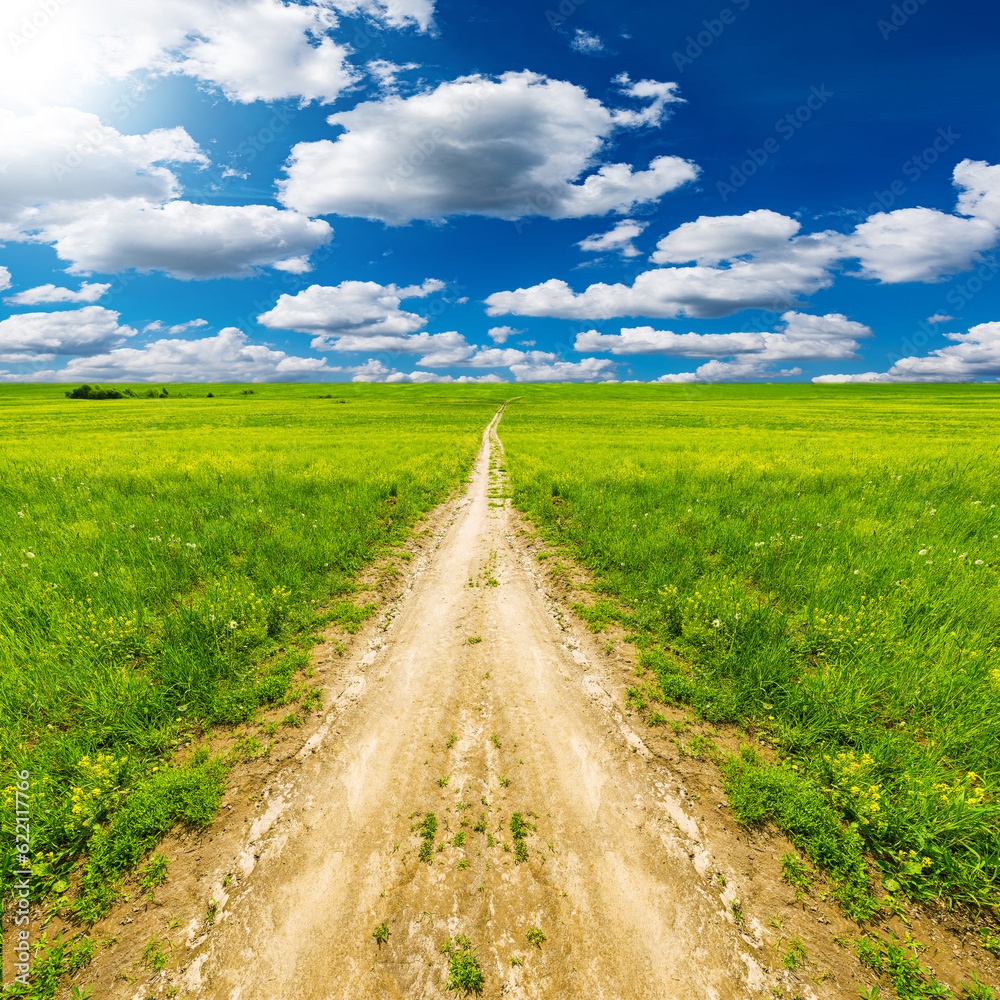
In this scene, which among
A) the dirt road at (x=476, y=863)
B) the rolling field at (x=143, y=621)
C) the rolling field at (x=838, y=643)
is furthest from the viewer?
the rolling field at (x=143, y=621)

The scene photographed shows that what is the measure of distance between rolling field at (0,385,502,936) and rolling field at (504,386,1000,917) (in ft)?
17.7

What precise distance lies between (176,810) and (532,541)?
9.11m

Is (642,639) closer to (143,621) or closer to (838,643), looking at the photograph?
(838,643)

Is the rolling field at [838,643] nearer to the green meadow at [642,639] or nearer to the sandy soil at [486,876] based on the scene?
the green meadow at [642,639]

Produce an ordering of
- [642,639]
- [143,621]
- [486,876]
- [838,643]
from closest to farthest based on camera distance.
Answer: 1. [486,876]
2. [838,643]
3. [143,621]
4. [642,639]

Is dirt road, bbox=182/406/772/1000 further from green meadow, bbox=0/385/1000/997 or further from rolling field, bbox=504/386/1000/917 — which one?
rolling field, bbox=504/386/1000/917

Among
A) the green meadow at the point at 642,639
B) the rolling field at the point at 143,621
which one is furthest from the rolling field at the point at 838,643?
the rolling field at the point at 143,621

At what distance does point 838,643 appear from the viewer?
6602 mm

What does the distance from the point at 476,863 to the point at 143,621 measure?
20.9ft

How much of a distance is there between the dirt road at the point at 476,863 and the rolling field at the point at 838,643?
1093mm

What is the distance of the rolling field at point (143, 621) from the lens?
4.35 meters

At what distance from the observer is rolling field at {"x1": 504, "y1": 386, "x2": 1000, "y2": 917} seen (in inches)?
165

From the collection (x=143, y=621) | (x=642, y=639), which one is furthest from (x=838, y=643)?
(x=143, y=621)

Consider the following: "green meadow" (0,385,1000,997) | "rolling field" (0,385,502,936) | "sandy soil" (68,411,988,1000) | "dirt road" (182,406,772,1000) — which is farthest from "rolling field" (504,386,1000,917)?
"rolling field" (0,385,502,936)
